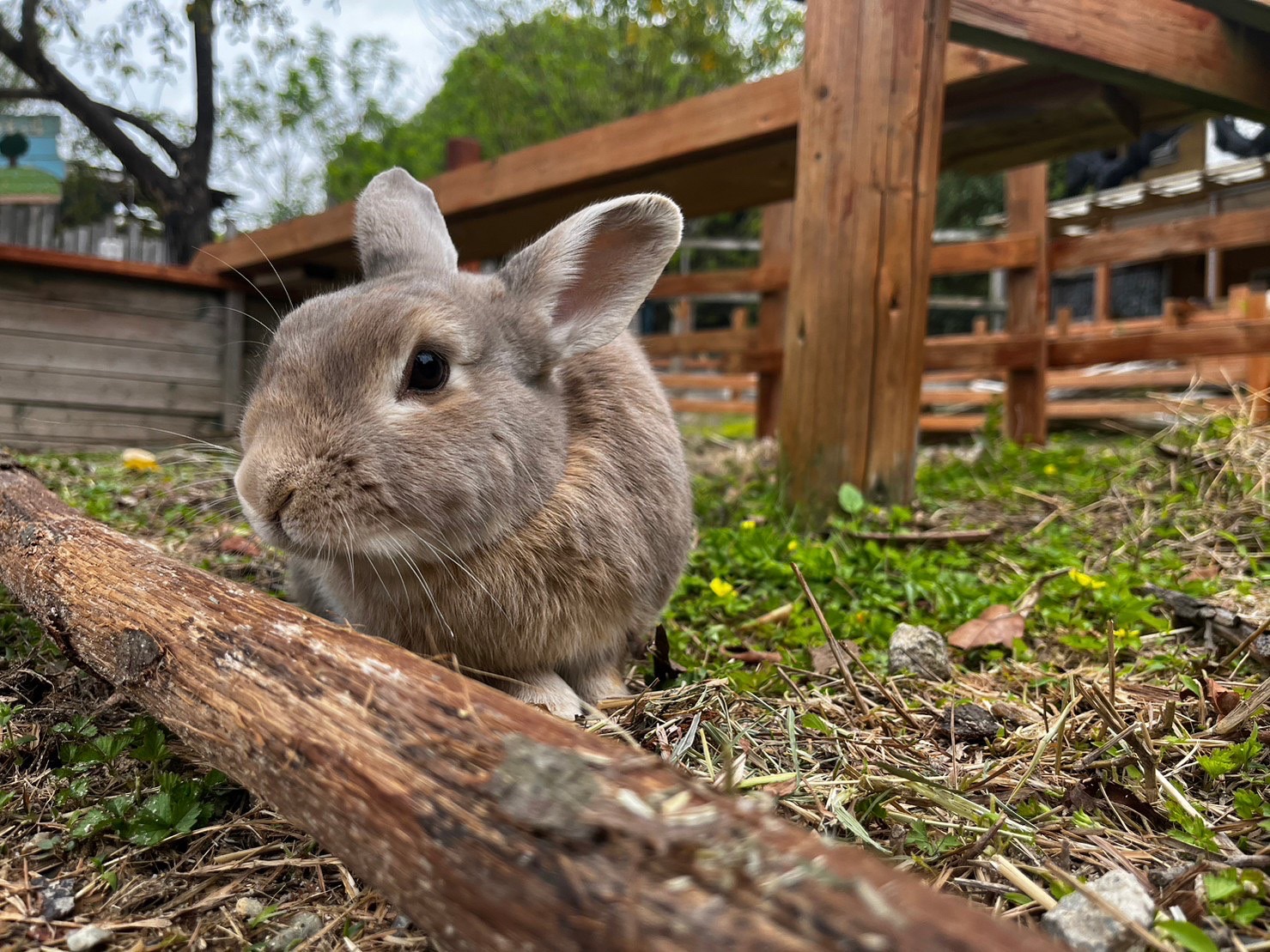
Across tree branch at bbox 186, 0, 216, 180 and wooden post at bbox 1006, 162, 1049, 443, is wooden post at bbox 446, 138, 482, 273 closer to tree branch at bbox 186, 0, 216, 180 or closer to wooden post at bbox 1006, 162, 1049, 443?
tree branch at bbox 186, 0, 216, 180

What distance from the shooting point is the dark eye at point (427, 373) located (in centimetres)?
201

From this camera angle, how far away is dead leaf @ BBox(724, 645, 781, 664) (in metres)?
2.56

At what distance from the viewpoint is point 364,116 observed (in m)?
16.7

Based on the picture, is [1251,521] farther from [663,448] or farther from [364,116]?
[364,116]

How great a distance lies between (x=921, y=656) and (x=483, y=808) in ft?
5.57

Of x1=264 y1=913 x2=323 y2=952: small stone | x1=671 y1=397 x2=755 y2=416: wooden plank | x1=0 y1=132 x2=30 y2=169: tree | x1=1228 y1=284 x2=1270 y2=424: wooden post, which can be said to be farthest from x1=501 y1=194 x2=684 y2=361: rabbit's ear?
x1=671 y1=397 x2=755 y2=416: wooden plank

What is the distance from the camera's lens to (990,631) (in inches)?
105

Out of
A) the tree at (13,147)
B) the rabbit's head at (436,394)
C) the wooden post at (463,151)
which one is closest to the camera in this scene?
the rabbit's head at (436,394)

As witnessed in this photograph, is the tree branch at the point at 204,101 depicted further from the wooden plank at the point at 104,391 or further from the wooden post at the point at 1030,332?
the wooden post at the point at 1030,332

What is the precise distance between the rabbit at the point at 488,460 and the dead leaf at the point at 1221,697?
53.6 inches

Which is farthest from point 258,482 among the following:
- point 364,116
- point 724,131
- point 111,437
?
point 364,116

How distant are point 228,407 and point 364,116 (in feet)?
37.8

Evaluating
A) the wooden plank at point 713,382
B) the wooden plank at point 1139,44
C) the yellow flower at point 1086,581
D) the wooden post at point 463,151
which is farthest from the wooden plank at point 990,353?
the wooden plank at point 713,382

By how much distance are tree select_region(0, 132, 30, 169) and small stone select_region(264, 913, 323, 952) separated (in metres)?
5.00
